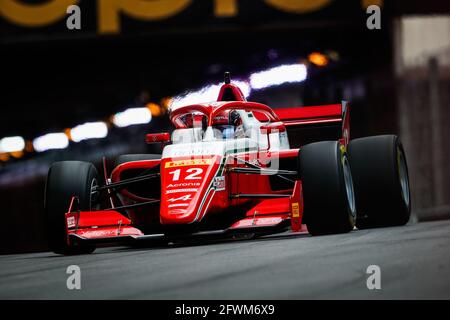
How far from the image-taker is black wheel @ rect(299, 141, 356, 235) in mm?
8125

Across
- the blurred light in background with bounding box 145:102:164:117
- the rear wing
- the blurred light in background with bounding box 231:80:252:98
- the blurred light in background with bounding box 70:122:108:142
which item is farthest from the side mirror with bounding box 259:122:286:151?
the blurred light in background with bounding box 70:122:108:142

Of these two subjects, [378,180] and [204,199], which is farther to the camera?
[378,180]

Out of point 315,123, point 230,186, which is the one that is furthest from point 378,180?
point 230,186

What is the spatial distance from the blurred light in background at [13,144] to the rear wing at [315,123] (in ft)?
56.8

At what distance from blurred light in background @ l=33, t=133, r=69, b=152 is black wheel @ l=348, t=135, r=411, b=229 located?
1658 cm

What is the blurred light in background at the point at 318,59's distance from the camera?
1771 cm

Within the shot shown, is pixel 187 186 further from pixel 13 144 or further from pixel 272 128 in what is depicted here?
pixel 13 144

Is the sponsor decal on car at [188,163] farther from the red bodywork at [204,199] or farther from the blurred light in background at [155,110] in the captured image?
the blurred light in background at [155,110]

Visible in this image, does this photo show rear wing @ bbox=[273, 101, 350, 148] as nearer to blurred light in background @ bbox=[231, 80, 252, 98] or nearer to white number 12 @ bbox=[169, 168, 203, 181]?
white number 12 @ bbox=[169, 168, 203, 181]

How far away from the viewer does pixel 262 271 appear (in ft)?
18.5

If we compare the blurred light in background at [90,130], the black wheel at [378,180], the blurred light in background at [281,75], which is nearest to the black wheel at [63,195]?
the black wheel at [378,180]

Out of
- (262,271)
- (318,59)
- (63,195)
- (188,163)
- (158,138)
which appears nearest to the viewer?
(262,271)

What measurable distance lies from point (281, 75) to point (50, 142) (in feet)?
34.6
